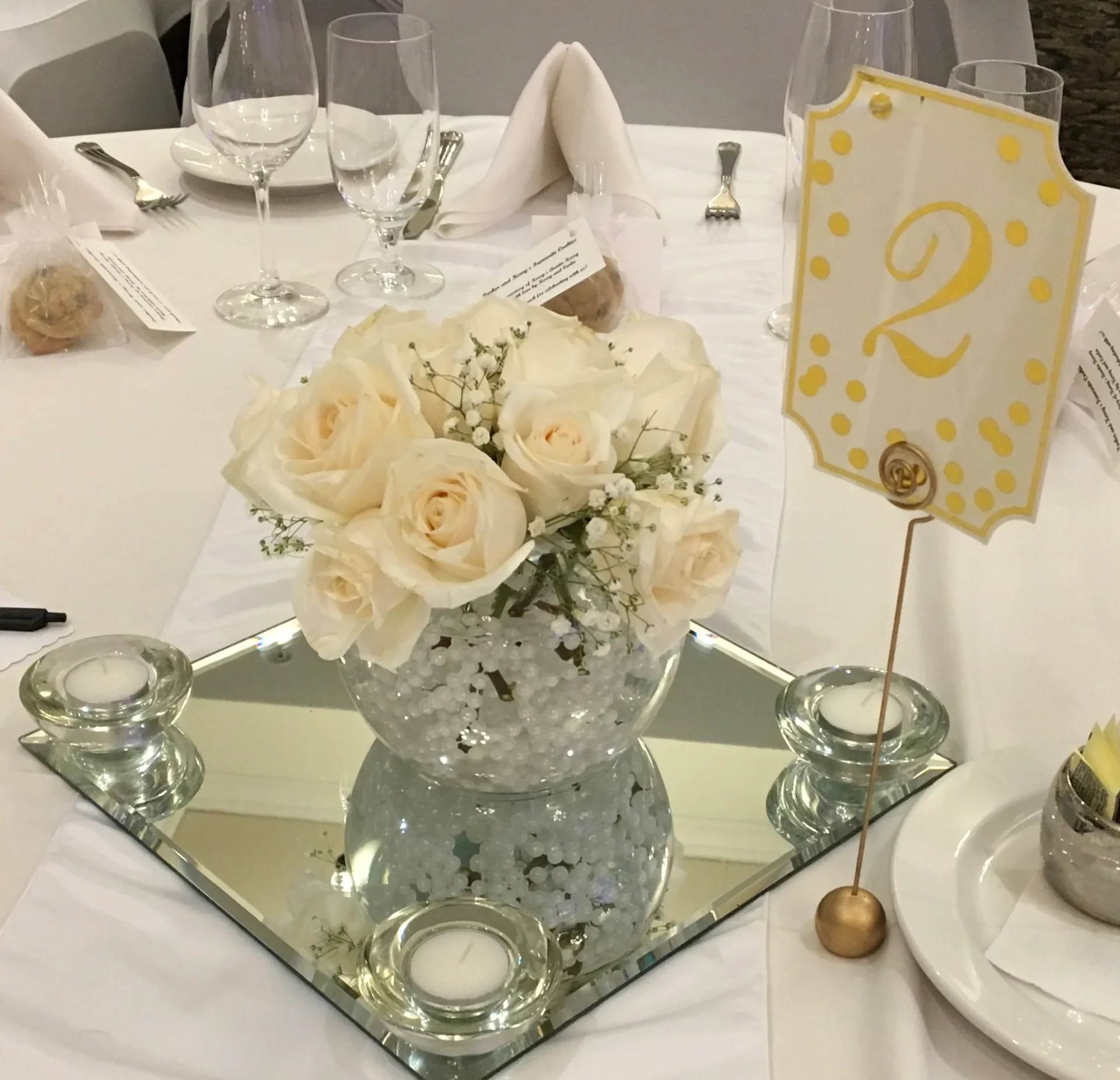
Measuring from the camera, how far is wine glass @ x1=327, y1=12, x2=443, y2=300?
3.65 feet

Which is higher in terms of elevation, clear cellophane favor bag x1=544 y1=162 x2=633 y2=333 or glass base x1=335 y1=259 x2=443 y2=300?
clear cellophane favor bag x1=544 y1=162 x2=633 y2=333

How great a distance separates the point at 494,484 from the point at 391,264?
0.85 metres

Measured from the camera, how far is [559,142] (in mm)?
1385

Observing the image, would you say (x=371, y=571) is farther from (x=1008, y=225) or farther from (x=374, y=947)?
(x=1008, y=225)

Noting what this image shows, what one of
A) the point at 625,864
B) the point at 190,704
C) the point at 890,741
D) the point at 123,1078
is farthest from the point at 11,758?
the point at 890,741

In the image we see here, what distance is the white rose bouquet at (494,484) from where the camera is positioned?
1.63 feet

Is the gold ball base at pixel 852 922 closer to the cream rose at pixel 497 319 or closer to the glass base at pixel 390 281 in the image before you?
the cream rose at pixel 497 319

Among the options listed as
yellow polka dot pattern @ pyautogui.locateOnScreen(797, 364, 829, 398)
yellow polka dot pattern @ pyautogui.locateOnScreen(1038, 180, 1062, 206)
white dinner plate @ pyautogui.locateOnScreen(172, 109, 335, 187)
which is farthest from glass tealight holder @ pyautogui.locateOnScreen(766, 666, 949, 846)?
white dinner plate @ pyautogui.locateOnScreen(172, 109, 335, 187)

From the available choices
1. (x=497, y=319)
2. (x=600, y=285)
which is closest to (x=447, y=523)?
(x=497, y=319)

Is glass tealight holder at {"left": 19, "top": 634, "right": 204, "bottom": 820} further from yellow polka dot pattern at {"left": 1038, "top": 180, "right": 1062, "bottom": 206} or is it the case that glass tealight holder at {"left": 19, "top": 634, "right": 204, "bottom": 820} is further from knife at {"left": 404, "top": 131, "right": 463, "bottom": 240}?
knife at {"left": 404, "top": 131, "right": 463, "bottom": 240}

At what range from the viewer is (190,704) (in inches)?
29.3

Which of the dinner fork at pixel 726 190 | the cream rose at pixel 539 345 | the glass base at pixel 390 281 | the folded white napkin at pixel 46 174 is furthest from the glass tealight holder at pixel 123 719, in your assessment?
the dinner fork at pixel 726 190

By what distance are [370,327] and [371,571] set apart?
13 centimetres

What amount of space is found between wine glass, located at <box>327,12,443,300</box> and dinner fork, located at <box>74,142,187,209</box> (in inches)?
12.0
